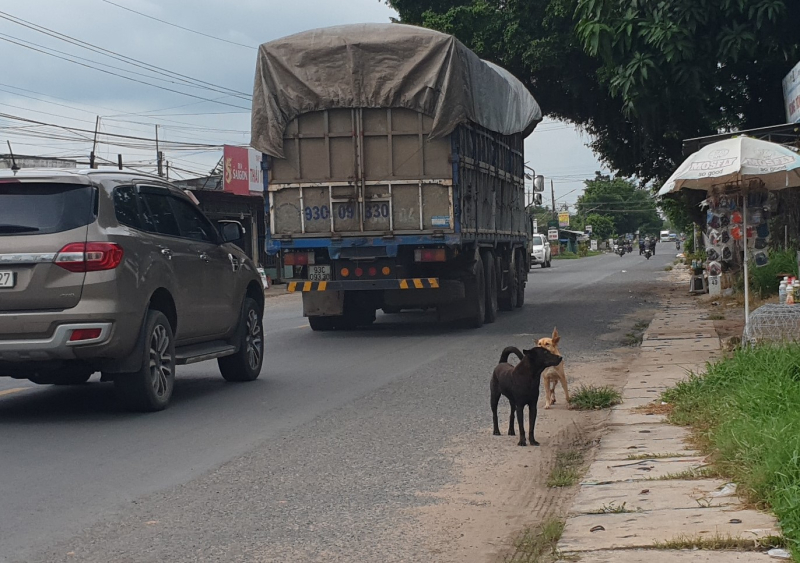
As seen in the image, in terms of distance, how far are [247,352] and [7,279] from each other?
320 centimetres

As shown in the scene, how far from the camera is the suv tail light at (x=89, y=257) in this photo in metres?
7.80

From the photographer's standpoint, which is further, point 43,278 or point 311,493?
point 43,278

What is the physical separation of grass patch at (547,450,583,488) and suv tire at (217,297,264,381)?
4279 mm

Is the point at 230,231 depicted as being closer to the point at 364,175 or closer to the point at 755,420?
the point at 364,175

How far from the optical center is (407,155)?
14664 millimetres

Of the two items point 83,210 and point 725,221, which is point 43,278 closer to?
point 83,210

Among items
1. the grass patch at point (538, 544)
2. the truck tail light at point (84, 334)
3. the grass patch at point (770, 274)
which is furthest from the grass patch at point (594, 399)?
the grass patch at point (770, 274)

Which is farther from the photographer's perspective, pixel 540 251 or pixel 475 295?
pixel 540 251

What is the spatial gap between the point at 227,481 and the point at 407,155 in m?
9.03

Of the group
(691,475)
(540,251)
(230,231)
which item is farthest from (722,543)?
(540,251)

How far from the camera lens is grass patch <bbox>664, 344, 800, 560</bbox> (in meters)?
4.75

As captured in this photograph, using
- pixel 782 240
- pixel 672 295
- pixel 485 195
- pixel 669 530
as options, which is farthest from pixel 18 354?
pixel 672 295

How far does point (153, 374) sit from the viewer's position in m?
8.51

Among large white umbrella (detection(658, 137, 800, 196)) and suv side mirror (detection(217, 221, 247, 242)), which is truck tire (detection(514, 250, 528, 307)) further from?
suv side mirror (detection(217, 221, 247, 242))
